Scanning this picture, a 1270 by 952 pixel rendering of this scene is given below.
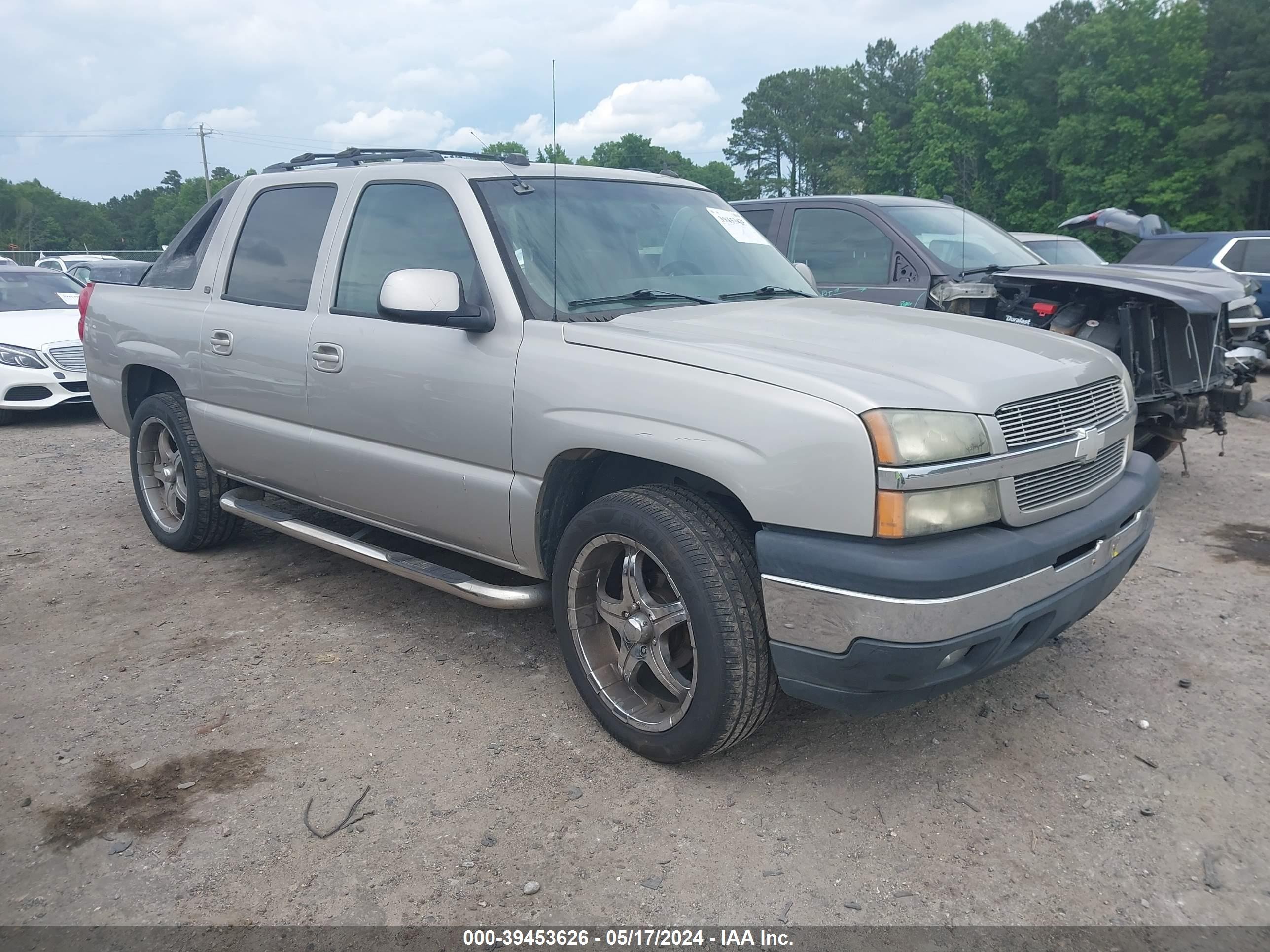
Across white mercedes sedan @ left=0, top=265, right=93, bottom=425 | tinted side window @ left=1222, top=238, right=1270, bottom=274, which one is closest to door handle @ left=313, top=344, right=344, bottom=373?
white mercedes sedan @ left=0, top=265, right=93, bottom=425

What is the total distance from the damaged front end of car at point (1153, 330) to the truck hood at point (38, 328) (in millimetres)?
8510

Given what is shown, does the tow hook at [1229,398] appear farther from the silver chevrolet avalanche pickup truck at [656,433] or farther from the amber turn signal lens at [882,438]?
the amber turn signal lens at [882,438]

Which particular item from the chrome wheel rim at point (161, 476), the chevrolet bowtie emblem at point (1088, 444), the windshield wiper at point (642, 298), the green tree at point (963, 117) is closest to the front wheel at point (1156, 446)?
the chevrolet bowtie emblem at point (1088, 444)

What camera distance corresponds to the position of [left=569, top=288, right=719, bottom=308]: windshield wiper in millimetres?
3422

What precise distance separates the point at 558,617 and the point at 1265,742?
2361 mm

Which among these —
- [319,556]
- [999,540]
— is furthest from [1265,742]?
[319,556]

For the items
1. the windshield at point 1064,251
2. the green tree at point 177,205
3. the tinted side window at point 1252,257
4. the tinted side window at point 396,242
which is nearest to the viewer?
the tinted side window at point 396,242

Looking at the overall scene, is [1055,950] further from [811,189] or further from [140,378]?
[811,189]

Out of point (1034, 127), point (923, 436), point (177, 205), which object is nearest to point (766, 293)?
point (923, 436)

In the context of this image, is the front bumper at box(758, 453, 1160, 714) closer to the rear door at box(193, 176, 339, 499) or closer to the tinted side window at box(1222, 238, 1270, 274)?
the rear door at box(193, 176, 339, 499)

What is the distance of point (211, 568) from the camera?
5.08 meters

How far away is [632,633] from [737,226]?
80.5 inches

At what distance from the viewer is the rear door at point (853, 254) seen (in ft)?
22.6

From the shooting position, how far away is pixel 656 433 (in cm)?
287
